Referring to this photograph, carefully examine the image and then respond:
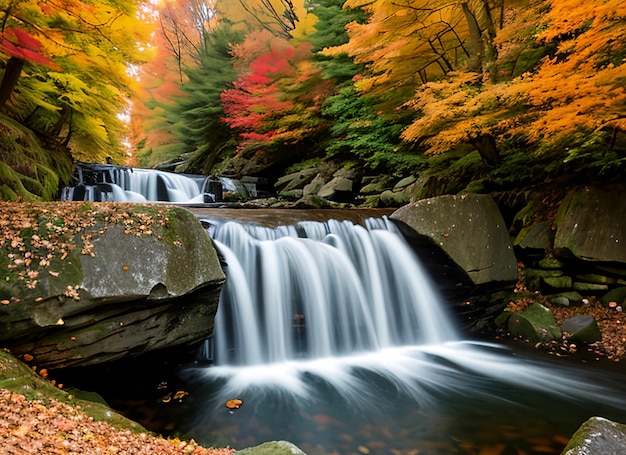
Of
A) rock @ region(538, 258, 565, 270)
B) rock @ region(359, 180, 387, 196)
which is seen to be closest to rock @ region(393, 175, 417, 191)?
rock @ region(359, 180, 387, 196)

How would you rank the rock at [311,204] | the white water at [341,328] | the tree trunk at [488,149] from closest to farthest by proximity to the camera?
the white water at [341,328] < the tree trunk at [488,149] < the rock at [311,204]

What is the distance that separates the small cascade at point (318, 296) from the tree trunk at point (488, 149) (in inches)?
112

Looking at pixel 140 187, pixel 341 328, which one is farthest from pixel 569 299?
pixel 140 187

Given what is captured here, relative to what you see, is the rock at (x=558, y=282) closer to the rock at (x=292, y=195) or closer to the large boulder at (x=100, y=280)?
the large boulder at (x=100, y=280)

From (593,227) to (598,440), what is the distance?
207 inches

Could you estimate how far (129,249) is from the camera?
159 inches

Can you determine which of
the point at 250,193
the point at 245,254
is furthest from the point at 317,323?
the point at 250,193

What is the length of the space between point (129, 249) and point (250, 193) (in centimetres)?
1143

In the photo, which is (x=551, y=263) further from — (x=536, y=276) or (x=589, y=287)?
(x=589, y=287)

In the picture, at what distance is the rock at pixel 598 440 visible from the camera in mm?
2297

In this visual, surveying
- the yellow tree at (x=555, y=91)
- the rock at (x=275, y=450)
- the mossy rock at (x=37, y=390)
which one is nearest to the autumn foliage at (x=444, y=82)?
the yellow tree at (x=555, y=91)

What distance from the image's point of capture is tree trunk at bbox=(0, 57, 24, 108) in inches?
257

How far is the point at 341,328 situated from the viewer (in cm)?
582

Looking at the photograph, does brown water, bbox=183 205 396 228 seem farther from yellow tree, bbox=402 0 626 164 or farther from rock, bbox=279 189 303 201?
rock, bbox=279 189 303 201
